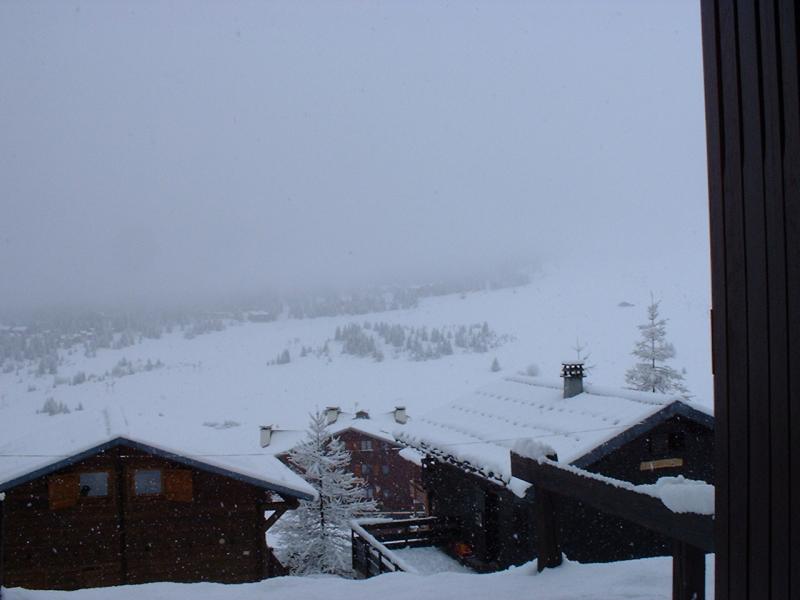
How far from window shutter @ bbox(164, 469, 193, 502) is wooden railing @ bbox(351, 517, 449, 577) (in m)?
3.71

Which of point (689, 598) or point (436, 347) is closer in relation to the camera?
point (689, 598)

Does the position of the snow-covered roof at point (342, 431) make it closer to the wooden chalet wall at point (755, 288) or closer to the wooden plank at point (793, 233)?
the wooden chalet wall at point (755, 288)

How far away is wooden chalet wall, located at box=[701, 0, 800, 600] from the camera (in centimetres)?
212

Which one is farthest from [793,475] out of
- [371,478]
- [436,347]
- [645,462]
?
[436,347]

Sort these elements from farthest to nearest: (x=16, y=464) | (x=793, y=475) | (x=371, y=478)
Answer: (x=371, y=478)
(x=16, y=464)
(x=793, y=475)

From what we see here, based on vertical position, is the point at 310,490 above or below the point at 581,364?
below

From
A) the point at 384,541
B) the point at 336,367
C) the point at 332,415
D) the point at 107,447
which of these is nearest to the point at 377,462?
the point at 332,415

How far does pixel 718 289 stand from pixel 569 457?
36.9 ft

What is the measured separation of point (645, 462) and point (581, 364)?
8.41ft

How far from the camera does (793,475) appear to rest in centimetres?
210

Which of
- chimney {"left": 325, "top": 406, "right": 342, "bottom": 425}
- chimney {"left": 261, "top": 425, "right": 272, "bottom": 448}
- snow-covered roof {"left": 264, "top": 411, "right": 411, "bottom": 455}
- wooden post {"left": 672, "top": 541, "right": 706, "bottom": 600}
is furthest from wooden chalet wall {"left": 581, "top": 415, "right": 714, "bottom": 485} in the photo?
chimney {"left": 261, "top": 425, "right": 272, "bottom": 448}

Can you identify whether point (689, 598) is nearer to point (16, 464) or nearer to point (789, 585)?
point (789, 585)

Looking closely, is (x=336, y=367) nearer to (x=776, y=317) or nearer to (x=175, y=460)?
(x=175, y=460)

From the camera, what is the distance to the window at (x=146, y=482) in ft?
49.4
